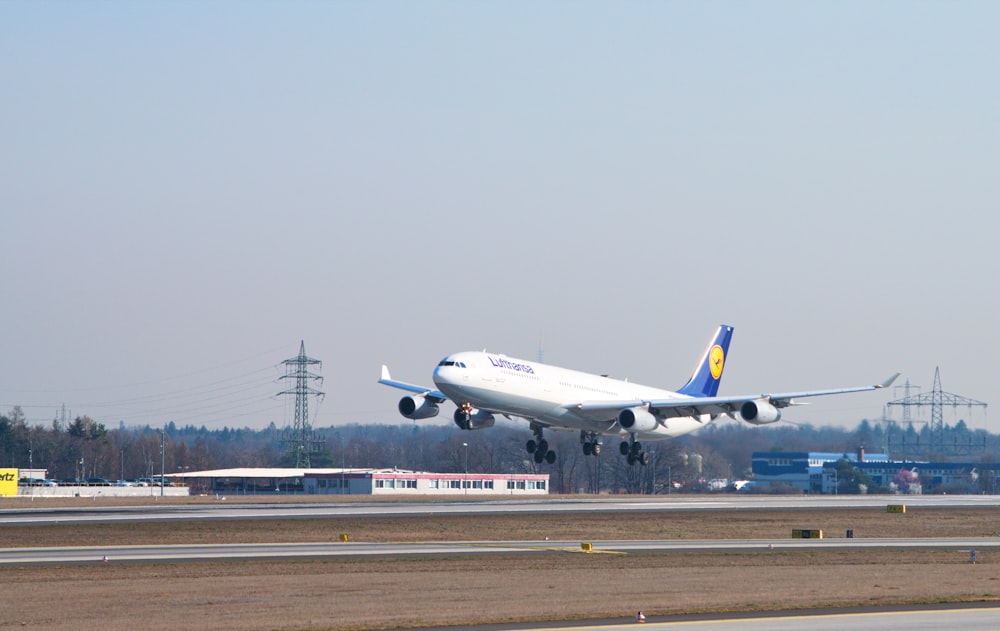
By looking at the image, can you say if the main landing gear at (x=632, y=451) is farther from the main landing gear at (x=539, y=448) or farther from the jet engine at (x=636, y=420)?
the main landing gear at (x=539, y=448)

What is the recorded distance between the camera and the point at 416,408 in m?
86.5

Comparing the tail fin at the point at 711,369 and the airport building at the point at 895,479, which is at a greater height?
the tail fin at the point at 711,369

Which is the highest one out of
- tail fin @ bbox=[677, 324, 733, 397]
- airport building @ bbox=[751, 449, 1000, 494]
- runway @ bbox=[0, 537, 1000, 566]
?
tail fin @ bbox=[677, 324, 733, 397]

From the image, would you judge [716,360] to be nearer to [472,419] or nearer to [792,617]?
[472,419]

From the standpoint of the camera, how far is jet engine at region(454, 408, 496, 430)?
78500 mm

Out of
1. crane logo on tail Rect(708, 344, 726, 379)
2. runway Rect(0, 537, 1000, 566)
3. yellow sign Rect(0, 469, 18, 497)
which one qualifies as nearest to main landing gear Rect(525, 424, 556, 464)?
crane logo on tail Rect(708, 344, 726, 379)

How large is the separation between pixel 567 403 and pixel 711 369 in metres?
28.8

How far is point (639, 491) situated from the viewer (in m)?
176

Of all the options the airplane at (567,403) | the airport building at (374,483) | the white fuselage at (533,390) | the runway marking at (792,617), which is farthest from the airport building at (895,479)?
the runway marking at (792,617)

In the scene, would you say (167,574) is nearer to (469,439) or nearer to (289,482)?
(289,482)

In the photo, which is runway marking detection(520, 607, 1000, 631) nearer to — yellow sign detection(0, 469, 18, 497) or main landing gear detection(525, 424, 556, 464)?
main landing gear detection(525, 424, 556, 464)

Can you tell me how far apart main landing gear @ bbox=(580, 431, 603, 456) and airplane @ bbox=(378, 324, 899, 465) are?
0.07 metres

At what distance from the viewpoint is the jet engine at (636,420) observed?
85.2 metres

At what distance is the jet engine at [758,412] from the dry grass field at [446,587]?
33.0 meters
